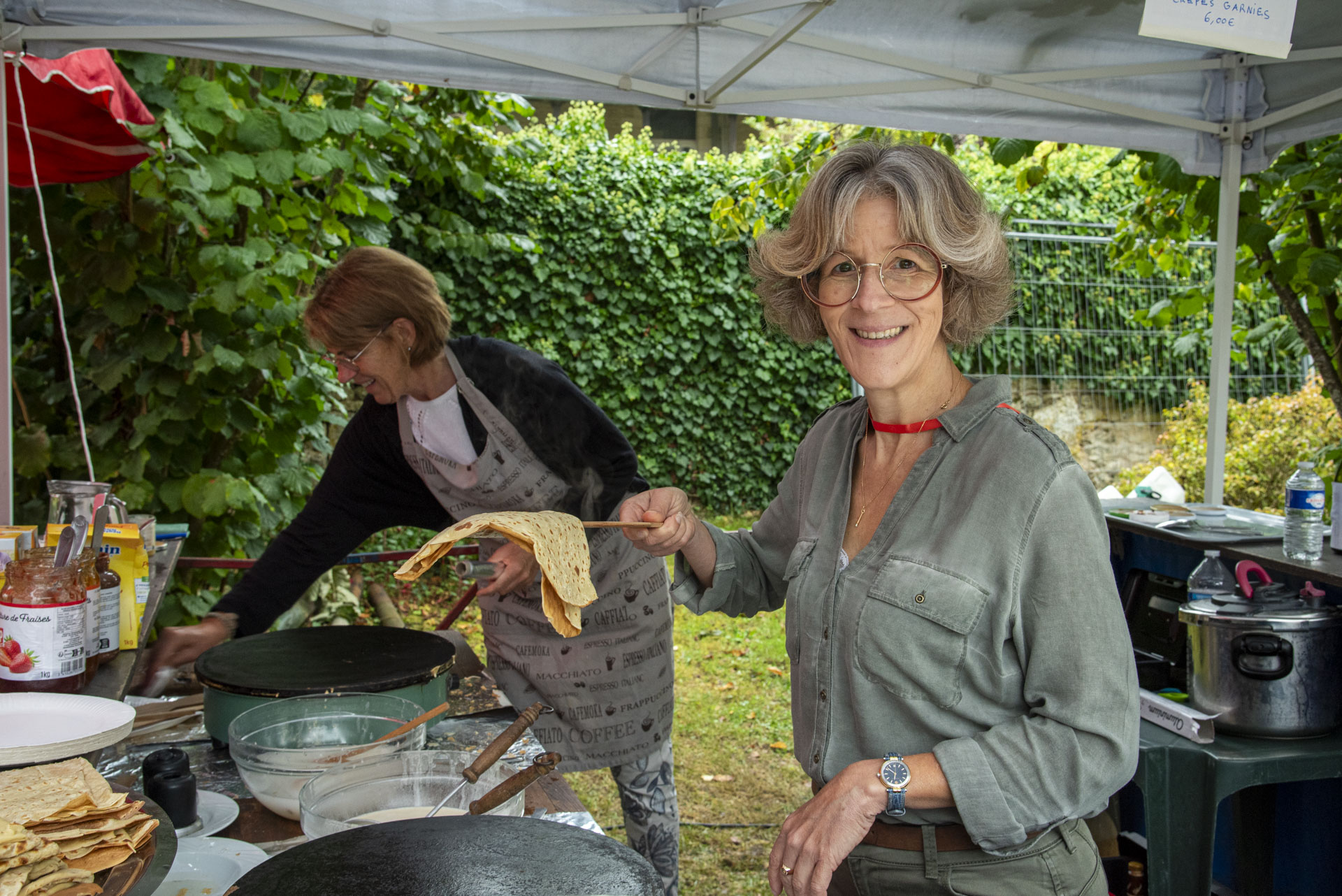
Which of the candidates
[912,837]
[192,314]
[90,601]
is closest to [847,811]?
[912,837]

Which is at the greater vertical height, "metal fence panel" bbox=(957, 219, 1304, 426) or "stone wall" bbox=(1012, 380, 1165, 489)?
"metal fence panel" bbox=(957, 219, 1304, 426)

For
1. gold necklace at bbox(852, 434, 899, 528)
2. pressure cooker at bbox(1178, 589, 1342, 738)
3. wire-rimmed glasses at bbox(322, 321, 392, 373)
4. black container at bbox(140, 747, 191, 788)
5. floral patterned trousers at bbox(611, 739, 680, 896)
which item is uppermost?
wire-rimmed glasses at bbox(322, 321, 392, 373)

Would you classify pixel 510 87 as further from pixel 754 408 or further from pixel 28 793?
pixel 754 408

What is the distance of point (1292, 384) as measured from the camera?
8.05 meters

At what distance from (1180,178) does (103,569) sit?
3932 mm

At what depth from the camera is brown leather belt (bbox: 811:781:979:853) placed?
1512 mm

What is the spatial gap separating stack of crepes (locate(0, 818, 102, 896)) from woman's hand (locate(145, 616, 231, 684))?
1.21m

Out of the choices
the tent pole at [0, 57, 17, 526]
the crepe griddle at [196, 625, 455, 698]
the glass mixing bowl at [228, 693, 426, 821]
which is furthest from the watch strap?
the tent pole at [0, 57, 17, 526]

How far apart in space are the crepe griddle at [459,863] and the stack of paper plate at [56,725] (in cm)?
45

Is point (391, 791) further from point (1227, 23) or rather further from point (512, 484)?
point (1227, 23)

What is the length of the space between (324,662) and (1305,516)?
101 inches

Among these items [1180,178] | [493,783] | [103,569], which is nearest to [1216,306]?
[1180,178]

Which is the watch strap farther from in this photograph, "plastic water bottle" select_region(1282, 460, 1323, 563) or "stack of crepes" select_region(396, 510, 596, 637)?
"plastic water bottle" select_region(1282, 460, 1323, 563)

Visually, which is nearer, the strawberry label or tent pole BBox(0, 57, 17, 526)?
the strawberry label
